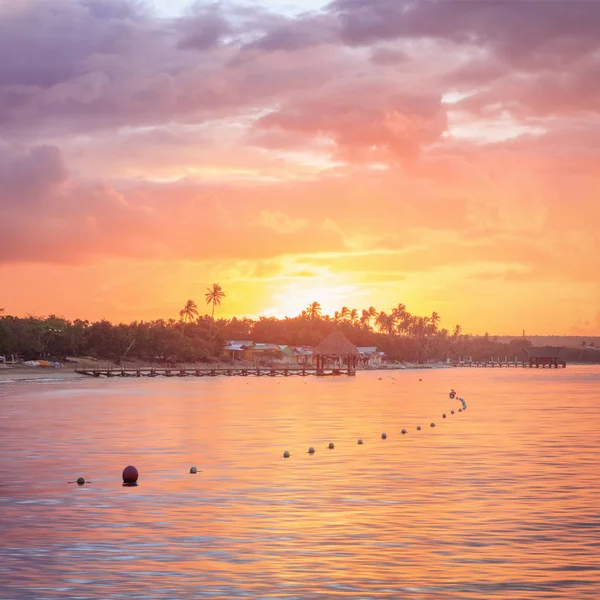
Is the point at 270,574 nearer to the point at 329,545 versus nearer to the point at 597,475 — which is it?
the point at 329,545

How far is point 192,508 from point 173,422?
41042mm

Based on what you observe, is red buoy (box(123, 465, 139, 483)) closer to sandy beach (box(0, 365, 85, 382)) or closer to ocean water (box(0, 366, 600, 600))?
ocean water (box(0, 366, 600, 600))

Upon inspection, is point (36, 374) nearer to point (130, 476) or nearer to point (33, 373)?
point (33, 373)

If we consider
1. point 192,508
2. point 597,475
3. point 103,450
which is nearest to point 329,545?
point 192,508

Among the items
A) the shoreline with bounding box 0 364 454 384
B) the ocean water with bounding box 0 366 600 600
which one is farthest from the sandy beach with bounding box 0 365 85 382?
the ocean water with bounding box 0 366 600 600

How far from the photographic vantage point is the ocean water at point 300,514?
20.6 meters

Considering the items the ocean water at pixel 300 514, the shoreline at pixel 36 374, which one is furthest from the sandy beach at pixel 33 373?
the ocean water at pixel 300 514

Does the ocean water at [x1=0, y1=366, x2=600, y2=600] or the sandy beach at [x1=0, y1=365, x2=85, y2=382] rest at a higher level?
the sandy beach at [x1=0, y1=365, x2=85, y2=382]

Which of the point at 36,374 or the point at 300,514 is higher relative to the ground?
the point at 36,374

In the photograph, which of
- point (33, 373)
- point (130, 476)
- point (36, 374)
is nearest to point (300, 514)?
point (130, 476)

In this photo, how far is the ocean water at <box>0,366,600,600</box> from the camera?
20.6 meters

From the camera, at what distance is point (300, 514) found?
29.5m

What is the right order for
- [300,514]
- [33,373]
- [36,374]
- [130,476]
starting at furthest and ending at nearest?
[33,373] → [36,374] → [130,476] → [300,514]

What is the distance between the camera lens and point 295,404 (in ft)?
Answer: 332
